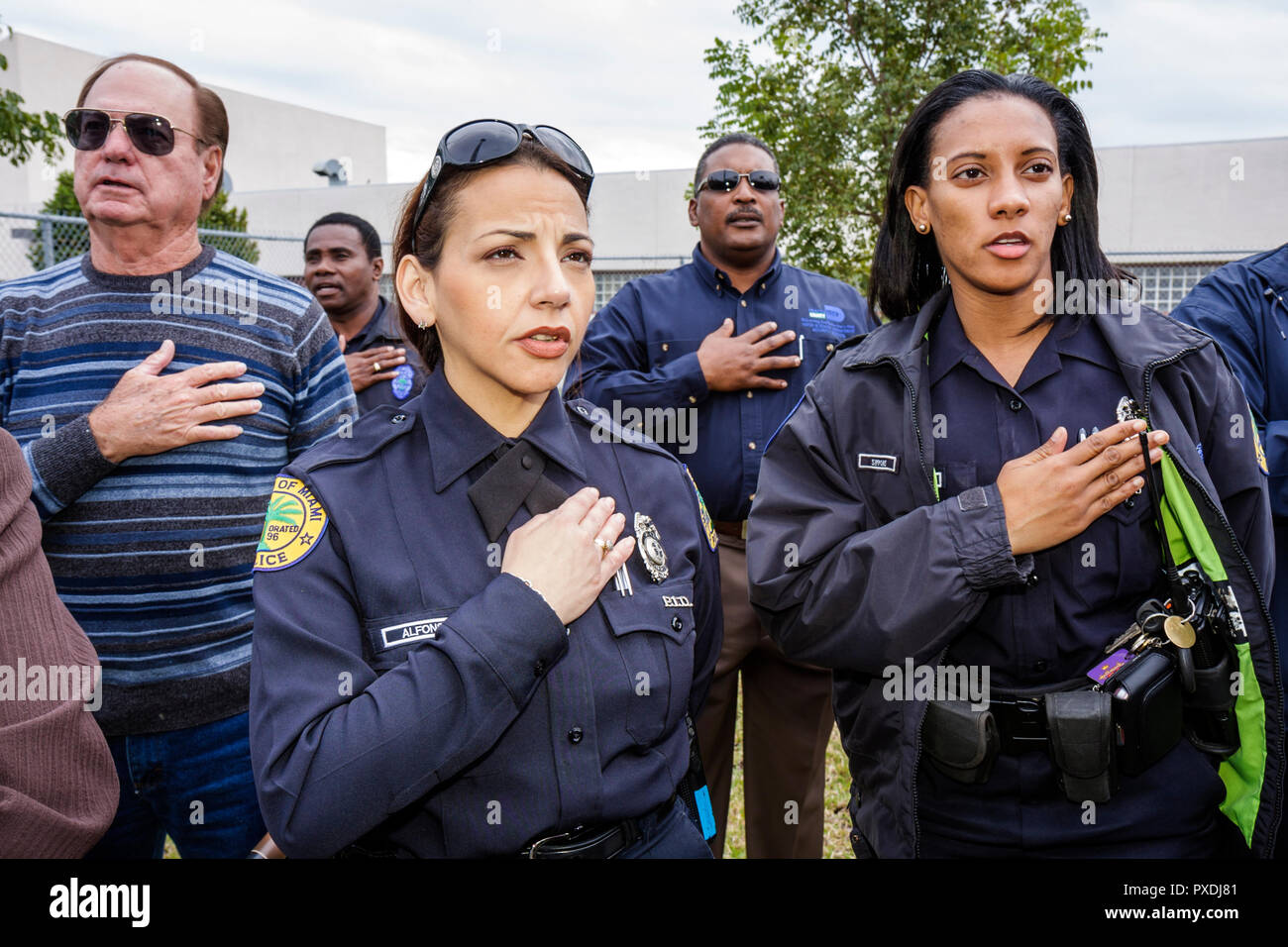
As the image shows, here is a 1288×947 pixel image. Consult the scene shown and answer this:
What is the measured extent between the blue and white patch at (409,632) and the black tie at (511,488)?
0.19 m

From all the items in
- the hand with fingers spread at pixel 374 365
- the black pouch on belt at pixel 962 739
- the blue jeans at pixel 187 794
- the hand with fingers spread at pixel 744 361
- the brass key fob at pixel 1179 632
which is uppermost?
the hand with fingers spread at pixel 374 365

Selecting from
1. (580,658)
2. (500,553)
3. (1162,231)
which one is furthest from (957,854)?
(1162,231)

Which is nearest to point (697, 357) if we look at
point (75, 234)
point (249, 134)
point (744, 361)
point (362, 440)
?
point (744, 361)

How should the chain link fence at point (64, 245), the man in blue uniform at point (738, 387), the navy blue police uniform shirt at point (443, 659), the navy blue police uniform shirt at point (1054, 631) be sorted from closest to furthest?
the navy blue police uniform shirt at point (443, 659)
the navy blue police uniform shirt at point (1054, 631)
the man in blue uniform at point (738, 387)
the chain link fence at point (64, 245)

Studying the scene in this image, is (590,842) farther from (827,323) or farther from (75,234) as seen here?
(75,234)

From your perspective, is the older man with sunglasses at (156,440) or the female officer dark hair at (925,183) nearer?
the female officer dark hair at (925,183)

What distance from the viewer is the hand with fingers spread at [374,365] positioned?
4.77 metres

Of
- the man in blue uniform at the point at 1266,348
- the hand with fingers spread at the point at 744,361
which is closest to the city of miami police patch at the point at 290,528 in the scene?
the man in blue uniform at the point at 1266,348

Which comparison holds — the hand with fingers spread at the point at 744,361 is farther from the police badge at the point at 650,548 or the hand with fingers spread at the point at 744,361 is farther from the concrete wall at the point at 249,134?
the concrete wall at the point at 249,134

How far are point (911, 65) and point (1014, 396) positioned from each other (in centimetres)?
807

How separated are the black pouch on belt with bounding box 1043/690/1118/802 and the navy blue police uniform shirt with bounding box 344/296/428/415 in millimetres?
3334

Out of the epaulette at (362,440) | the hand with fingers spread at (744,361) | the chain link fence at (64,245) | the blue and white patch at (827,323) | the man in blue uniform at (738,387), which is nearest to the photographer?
the epaulette at (362,440)

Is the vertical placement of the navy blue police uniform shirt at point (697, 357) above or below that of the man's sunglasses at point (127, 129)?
below

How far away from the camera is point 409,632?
158cm
